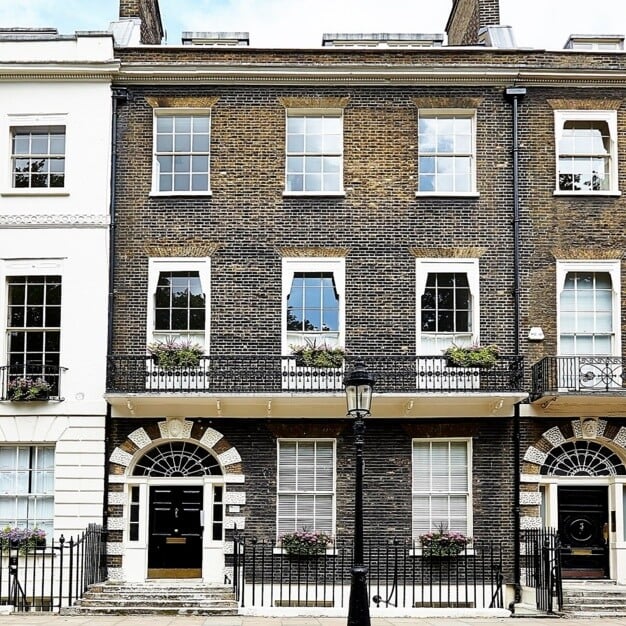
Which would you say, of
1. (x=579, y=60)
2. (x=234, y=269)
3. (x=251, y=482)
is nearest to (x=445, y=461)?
(x=251, y=482)

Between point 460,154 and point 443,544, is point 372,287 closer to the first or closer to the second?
point 460,154

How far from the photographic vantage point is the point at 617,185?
2092 centimetres

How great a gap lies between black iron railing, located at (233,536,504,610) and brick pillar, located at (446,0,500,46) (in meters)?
11.0

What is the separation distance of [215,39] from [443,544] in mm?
12321

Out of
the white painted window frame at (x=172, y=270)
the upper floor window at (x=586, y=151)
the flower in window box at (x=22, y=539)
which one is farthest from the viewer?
the upper floor window at (x=586, y=151)

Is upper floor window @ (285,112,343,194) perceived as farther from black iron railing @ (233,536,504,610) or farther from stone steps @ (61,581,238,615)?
stone steps @ (61,581,238,615)

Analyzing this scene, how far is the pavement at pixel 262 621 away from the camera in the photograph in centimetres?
1672

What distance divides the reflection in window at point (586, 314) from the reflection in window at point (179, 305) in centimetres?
710

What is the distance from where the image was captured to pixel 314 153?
21078 millimetres

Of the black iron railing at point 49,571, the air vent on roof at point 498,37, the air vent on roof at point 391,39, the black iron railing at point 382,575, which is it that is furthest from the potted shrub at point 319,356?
the air vent on roof at point 391,39

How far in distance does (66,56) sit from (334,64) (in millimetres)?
5329

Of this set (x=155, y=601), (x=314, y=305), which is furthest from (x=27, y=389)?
(x=314, y=305)

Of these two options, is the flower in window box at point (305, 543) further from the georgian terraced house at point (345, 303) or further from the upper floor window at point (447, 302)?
the upper floor window at point (447, 302)

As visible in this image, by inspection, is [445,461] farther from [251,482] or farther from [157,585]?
[157,585]
